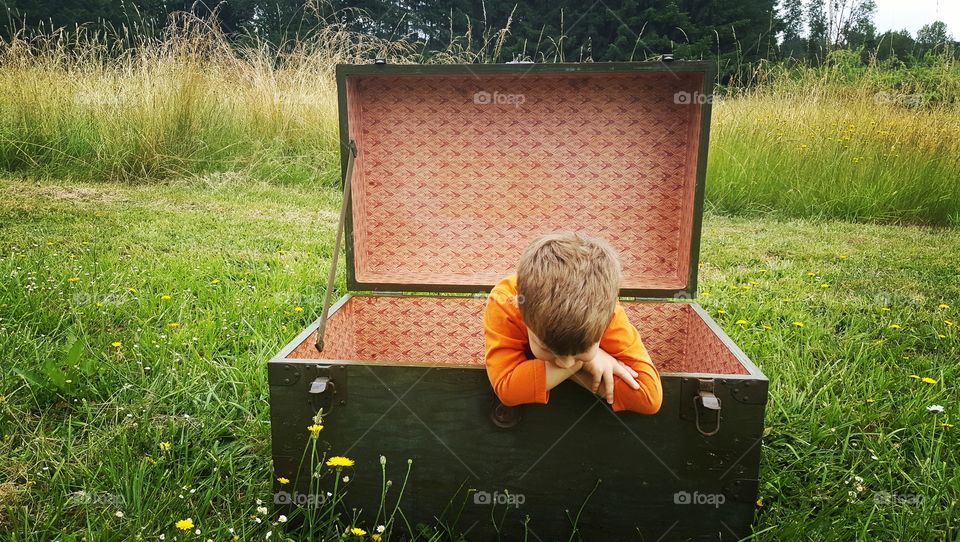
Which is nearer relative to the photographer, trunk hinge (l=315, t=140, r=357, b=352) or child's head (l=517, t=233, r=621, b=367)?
child's head (l=517, t=233, r=621, b=367)

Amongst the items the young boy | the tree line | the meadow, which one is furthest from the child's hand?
the tree line

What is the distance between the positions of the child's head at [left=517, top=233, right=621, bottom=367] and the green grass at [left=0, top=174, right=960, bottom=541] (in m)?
0.56

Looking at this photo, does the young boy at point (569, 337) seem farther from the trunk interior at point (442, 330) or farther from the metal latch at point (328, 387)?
the trunk interior at point (442, 330)

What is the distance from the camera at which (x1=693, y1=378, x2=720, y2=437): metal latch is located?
159 centimetres

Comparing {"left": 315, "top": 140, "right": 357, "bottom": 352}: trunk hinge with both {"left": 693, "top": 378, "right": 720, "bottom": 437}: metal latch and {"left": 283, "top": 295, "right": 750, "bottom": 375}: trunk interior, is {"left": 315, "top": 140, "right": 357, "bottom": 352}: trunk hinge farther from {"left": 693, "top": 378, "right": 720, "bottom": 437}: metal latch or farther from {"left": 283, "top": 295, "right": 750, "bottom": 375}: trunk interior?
{"left": 693, "top": 378, "right": 720, "bottom": 437}: metal latch

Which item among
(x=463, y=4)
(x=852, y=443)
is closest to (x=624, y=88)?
(x=852, y=443)

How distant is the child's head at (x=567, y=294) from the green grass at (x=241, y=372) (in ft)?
1.84

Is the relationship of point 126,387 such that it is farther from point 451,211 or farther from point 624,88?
point 624,88

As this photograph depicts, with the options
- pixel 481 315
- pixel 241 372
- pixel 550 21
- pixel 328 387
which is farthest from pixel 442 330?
pixel 550 21

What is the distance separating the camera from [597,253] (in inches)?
60.6

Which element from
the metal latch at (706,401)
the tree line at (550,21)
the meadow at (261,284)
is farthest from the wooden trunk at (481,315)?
the tree line at (550,21)

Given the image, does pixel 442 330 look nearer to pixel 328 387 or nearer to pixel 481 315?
pixel 481 315

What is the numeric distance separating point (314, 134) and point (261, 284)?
14.5 feet

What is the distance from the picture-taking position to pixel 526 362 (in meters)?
1.56
